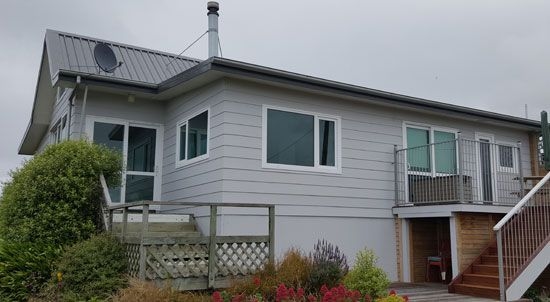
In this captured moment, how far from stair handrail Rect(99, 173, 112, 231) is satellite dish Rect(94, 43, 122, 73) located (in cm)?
288

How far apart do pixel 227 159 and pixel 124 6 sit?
786 centimetres

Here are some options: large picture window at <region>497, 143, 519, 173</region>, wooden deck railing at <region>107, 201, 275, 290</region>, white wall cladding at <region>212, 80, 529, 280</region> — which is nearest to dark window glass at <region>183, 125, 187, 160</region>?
white wall cladding at <region>212, 80, 529, 280</region>

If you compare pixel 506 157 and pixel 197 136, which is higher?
pixel 506 157

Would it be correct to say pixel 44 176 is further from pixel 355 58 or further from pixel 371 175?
pixel 355 58

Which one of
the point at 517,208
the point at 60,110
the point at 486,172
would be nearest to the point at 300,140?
the point at 517,208

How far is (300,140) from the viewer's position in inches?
397

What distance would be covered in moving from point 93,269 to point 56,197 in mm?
2153

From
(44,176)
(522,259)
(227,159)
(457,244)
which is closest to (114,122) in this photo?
(44,176)

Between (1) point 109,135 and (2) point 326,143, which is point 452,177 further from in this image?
(1) point 109,135

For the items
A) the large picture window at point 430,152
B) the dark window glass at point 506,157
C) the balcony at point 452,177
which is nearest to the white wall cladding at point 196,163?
the balcony at point 452,177

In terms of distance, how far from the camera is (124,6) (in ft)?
48.0

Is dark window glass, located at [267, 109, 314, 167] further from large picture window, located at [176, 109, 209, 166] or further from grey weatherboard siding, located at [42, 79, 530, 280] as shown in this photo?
large picture window, located at [176, 109, 209, 166]

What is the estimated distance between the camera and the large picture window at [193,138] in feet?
Answer: 32.7

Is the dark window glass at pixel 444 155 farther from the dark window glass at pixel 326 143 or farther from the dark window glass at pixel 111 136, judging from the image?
the dark window glass at pixel 111 136
